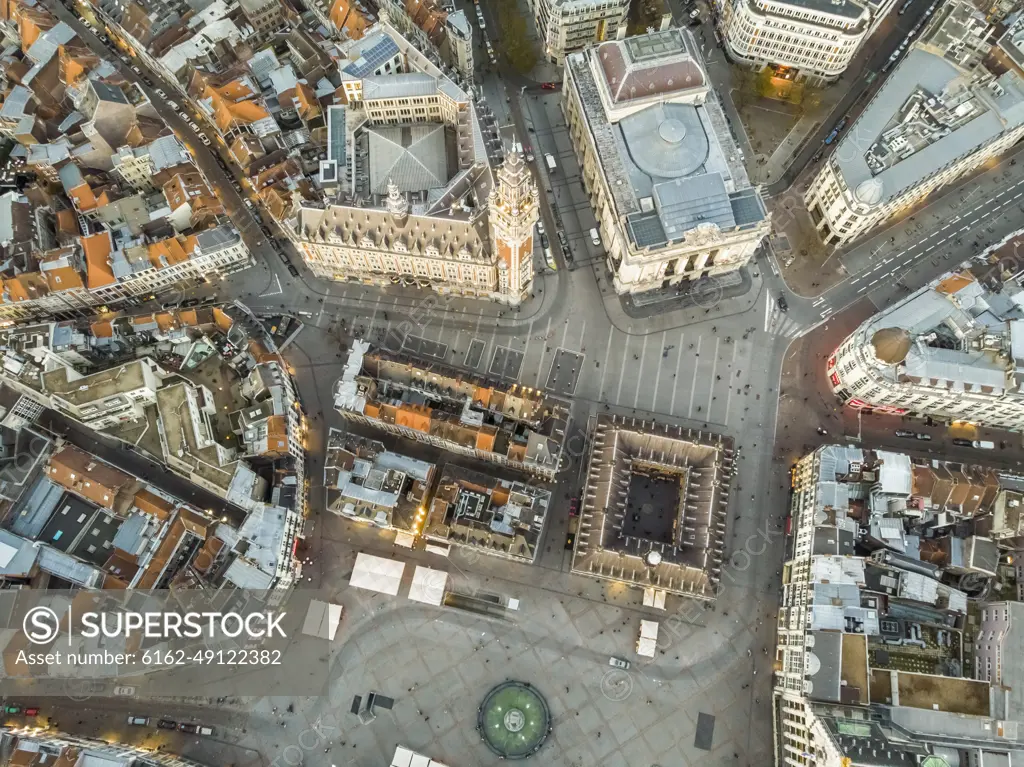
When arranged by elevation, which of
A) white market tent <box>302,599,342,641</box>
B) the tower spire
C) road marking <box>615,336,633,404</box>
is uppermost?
the tower spire

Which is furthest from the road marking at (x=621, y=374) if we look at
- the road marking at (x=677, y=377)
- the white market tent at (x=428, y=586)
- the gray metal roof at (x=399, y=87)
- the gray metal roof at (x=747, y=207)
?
the gray metal roof at (x=399, y=87)

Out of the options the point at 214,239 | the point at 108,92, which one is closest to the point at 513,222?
the point at 214,239

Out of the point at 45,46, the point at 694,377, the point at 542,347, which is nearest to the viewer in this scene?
the point at 694,377

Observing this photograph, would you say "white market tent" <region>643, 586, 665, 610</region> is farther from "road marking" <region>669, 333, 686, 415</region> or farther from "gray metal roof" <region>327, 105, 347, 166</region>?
"gray metal roof" <region>327, 105, 347, 166</region>

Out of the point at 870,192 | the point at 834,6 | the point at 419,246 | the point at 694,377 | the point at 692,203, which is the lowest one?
the point at 694,377

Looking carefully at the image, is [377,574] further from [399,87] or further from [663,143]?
[663,143]

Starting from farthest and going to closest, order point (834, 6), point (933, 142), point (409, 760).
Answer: point (834, 6) → point (933, 142) → point (409, 760)

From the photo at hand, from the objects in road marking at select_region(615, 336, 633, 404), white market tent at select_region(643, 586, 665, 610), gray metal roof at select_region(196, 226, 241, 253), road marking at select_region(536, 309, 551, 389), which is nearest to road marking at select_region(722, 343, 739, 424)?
road marking at select_region(615, 336, 633, 404)
